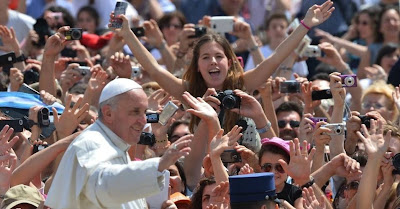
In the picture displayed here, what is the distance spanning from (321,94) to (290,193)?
1614 millimetres

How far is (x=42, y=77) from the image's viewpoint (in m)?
10.4

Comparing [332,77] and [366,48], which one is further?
[366,48]

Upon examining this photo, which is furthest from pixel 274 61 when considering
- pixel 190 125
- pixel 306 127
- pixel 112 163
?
pixel 112 163

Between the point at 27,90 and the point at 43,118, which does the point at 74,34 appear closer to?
the point at 27,90

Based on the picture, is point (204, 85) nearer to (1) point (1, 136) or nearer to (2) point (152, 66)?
(2) point (152, 66)

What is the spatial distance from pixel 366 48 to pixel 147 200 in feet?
22.1

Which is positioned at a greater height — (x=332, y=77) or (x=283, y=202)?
(x=332, y=77)

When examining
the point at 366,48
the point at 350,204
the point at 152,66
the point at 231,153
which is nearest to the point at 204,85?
the point at 152,66

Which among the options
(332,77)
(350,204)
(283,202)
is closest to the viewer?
(283,202)

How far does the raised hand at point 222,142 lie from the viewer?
798cm

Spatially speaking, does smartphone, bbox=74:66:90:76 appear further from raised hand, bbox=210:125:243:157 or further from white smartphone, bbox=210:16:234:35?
raised hand, bbox=210:125:243:157

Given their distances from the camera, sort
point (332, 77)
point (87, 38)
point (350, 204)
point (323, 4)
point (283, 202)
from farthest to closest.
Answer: point (87, 38)
point (323, 4)
point (332, 77)
point (350, 204)
point (283, 202)

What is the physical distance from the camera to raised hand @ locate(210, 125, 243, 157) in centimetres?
798

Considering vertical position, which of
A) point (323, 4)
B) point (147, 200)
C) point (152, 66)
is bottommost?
point (147, 200)
